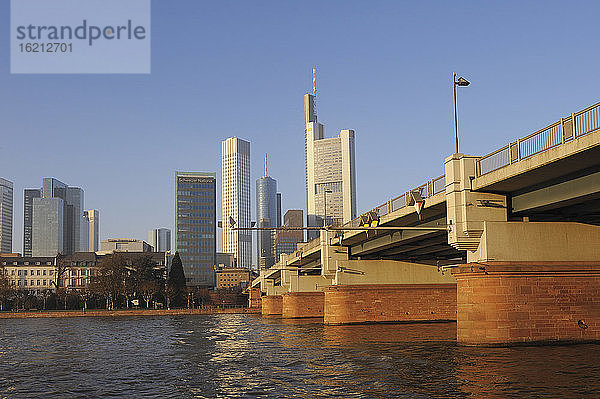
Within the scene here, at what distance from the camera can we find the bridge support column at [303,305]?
88562 millimetres

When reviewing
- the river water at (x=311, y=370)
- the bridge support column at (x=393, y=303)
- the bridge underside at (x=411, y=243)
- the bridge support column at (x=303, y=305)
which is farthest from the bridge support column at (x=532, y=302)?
the bridge support column at (x=303, y=305)

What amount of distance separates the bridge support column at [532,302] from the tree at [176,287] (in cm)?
12644

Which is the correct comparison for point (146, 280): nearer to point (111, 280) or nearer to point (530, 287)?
point (111, 280)

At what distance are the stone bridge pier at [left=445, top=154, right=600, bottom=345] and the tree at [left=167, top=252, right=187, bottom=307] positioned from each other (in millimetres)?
125100

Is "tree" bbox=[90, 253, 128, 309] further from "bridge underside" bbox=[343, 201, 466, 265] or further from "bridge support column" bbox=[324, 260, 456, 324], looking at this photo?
"bridge support column" bbox=[324, 260, 456, 324]

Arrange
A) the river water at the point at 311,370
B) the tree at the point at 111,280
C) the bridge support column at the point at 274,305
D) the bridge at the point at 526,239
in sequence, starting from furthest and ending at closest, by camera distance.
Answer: the tree at the point at 111,280
the bridge support column at the point at 274,305
the bridge at the point at 526,239
the river water at the point at 311,370

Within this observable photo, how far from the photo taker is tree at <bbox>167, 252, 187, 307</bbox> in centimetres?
15725

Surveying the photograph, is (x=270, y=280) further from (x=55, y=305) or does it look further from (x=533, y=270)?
(x=533, y=270)

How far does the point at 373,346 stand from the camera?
134 feet

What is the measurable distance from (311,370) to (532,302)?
36.9 feet

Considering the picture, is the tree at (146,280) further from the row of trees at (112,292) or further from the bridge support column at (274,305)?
the bridge support column at (274,305)

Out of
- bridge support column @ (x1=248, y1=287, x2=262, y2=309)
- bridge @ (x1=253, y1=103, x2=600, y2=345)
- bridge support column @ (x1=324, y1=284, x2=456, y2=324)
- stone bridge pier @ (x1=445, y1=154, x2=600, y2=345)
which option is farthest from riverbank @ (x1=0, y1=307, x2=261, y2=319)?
stone bridge pier @ (x1=445, y1=154, x2=600, y2=345)

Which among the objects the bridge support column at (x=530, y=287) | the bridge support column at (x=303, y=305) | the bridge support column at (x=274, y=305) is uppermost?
the bridge support column at (x=530, y=287)

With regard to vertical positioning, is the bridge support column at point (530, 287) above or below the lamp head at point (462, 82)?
below
